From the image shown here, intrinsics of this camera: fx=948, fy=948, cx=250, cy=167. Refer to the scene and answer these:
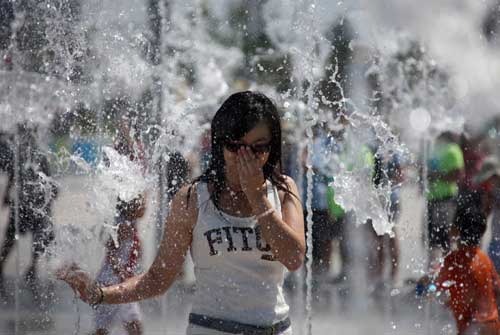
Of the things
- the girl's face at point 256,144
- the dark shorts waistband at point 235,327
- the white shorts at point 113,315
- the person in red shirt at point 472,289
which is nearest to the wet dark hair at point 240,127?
the girl's face at point 256,144

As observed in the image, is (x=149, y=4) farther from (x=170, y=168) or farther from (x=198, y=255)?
(x=198, y=255)

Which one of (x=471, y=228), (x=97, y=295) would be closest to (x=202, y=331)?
(x=97, y=295)

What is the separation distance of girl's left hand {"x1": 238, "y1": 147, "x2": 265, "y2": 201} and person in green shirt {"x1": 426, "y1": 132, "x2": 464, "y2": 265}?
13.1 feet

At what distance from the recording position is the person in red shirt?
4.19 meters

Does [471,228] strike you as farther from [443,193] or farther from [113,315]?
[113,315]

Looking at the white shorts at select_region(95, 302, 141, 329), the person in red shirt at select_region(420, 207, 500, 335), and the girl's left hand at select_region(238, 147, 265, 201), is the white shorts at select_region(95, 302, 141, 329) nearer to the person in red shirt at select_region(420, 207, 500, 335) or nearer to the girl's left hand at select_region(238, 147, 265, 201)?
the person in red shirt at select_region(420, 207, 500, 335)

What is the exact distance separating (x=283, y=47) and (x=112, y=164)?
648 cm

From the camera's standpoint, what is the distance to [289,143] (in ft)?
26.7

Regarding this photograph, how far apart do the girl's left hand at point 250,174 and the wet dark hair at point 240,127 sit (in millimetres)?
60

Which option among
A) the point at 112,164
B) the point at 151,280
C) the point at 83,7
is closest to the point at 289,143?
the point at 83,7

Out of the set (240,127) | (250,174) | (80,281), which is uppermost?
(240,127)

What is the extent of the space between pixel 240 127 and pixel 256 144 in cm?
6

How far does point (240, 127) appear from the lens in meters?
2.34

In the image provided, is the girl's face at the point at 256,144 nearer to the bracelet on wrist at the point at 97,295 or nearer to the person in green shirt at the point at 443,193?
the bracelet on wrist at the point at 97,295
